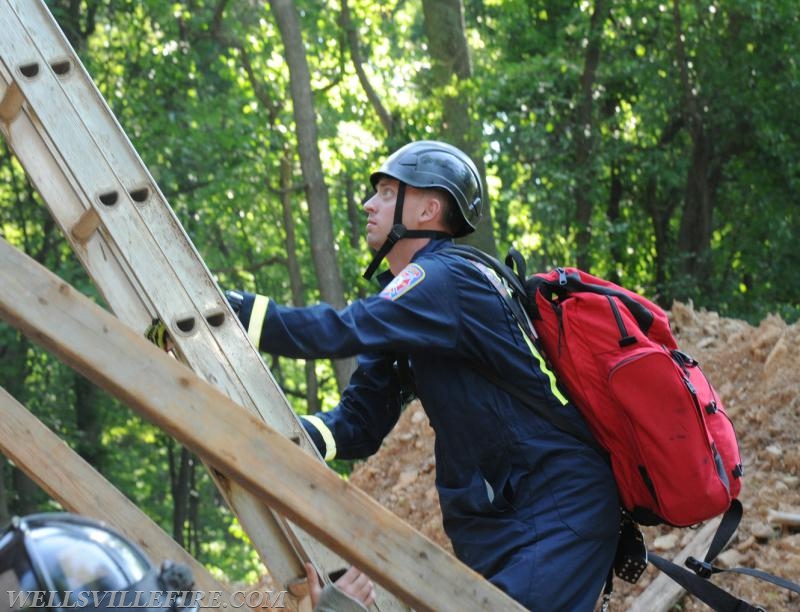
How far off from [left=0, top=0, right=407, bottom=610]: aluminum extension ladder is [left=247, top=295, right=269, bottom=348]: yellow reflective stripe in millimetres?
48

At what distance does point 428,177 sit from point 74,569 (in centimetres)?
218

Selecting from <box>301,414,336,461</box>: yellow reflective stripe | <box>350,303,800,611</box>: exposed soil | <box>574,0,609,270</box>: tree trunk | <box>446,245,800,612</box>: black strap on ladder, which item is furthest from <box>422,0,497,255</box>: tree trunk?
<box>301,414,336,461</box>: yellow reflective stripe

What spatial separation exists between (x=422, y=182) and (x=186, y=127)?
1515cm

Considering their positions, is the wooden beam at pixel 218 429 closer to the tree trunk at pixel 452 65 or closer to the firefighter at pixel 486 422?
the firefighter at pixel 486 422

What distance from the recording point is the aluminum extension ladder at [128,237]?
3605mm

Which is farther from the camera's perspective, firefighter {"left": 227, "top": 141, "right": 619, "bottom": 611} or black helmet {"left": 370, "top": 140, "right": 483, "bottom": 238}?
black helmet {"left": 370, "top": 140, "right": 483, "bottom": 238}

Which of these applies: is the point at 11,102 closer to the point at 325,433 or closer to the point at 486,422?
the point at 325,433

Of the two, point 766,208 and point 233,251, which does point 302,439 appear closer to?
point 766,208

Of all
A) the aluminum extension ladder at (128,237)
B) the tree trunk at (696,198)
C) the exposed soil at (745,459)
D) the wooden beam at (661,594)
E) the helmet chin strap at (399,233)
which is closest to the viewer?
the aluminum extension ladder at (128,237)

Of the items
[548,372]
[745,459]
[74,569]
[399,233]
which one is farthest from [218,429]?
[745,459]

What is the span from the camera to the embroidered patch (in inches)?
148

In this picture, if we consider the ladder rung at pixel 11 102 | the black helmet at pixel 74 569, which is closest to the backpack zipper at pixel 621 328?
the black helmet at pixel 74 569

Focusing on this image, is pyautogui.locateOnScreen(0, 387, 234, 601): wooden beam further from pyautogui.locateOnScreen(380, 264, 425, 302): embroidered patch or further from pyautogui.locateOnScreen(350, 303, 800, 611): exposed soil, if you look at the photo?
pyautogui.locateOnScreen(350, 303, 800, 611): exposed soil

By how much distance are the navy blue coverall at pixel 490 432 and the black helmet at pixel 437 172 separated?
0.36 m
